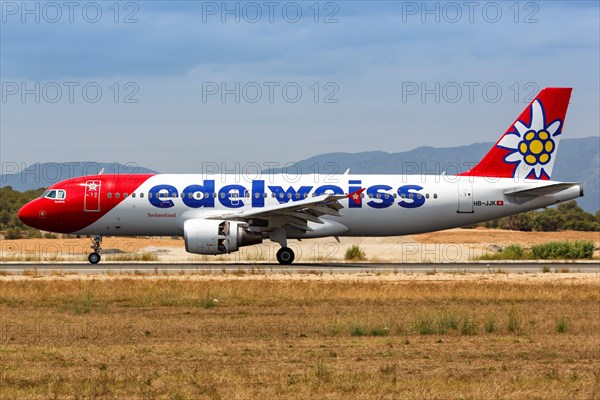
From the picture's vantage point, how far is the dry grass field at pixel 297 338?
1420 centimetres

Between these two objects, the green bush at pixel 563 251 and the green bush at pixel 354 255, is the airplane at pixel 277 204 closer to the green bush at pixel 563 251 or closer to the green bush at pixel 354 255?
the green bush at pixel 354 255

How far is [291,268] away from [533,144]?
43.4 ft

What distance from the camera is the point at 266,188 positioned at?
4153cm

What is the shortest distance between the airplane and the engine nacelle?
0.13 ft

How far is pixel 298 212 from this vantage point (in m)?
40.0

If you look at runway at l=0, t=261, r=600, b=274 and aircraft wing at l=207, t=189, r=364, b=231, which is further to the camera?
Answer: aircraft wing at l=207, t=189, r=364, b=231

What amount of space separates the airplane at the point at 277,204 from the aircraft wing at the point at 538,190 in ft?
0.15

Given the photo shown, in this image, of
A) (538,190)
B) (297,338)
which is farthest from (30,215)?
(297,338)

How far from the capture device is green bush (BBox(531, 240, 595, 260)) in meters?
51.8

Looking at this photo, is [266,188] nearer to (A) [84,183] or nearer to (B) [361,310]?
(A) [84,183]

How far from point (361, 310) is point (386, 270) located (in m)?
13.8

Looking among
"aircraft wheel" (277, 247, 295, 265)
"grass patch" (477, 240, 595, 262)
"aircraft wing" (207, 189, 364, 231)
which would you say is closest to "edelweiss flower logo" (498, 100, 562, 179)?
"grass patch" (477, 240, 595, 262)

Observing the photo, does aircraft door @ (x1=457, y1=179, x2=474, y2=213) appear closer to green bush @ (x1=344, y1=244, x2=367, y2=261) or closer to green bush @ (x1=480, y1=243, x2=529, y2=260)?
green bush @ (x1=480, y1=243, x2=529, y2=260)

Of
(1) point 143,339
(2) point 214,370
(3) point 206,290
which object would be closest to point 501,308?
(3) point 206,290
